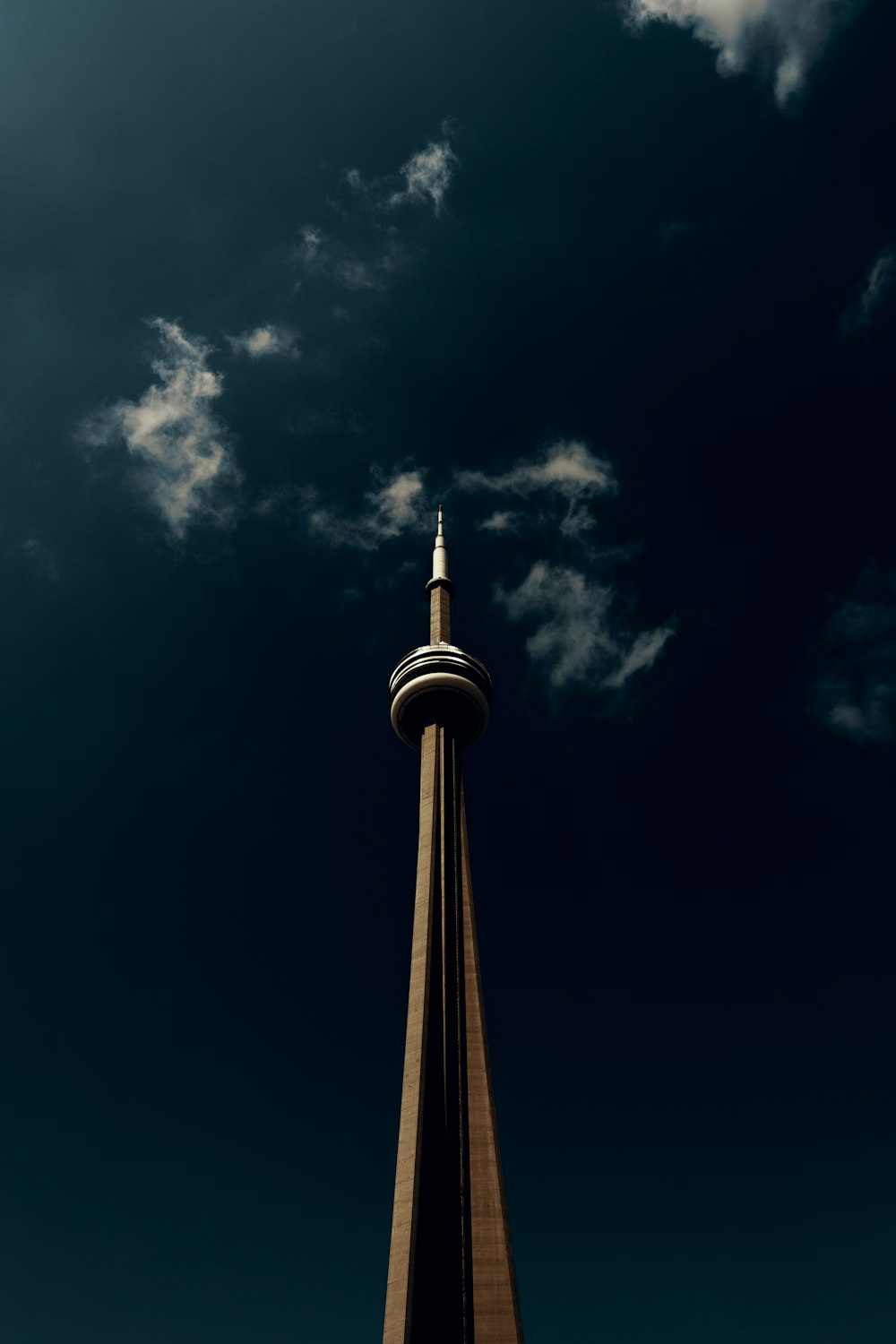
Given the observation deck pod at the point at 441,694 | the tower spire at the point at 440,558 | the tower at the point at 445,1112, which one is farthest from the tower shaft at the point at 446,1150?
the tower spire at the point at 440,558

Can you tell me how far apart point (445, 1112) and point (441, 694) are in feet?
84.7

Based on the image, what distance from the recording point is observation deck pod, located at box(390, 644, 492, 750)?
6259 cm

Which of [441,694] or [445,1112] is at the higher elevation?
[441,694]

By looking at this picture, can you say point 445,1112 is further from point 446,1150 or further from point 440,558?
point 440,558

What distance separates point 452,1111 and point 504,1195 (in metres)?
4.33

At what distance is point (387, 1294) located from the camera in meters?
39.2

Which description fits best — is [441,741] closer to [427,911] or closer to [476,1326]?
[427,911]

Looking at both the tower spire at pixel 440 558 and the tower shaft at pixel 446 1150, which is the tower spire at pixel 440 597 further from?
the tower shaft at pixel 446 1150

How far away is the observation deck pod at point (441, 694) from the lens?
62.6 metres

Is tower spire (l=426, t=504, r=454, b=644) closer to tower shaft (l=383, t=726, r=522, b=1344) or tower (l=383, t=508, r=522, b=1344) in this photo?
tower (l=383, t=508, r=522, b=1344)

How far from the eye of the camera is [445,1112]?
45.8 metres

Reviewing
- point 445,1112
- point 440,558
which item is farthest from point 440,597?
point 445,1112

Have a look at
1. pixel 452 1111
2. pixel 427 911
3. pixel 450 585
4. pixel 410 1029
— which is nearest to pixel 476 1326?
pixel 452 1111

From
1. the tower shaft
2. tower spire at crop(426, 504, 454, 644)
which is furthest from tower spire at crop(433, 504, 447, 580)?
the tower shaft
